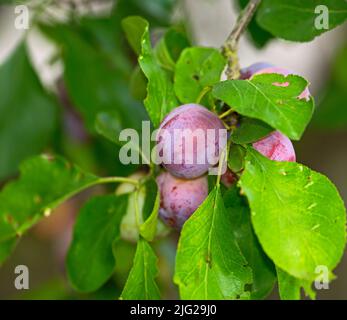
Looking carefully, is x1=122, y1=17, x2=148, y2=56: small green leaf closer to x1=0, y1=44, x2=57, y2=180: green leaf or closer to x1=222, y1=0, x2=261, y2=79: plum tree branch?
x1=222, y1=0, x2=261, y2=79: plum tree branch

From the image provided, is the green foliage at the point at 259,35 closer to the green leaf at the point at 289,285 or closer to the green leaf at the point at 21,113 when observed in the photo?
the green leaf at the point at 21,113

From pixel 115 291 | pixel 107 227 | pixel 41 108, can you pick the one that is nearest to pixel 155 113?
pixel 107 227

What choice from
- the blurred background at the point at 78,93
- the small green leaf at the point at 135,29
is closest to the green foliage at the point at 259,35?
the blurred background at the point at 78,93

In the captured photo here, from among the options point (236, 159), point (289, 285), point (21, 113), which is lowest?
point (289, 285)

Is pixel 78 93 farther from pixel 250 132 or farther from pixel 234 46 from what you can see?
pixel 250 132

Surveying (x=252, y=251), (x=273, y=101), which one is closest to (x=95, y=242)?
(x=252, y=251)

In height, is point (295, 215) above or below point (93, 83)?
below

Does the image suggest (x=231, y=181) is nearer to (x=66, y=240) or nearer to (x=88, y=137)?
(x=88, y=137)

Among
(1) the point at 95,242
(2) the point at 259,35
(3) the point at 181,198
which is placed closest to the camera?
(3) the point at 181,198

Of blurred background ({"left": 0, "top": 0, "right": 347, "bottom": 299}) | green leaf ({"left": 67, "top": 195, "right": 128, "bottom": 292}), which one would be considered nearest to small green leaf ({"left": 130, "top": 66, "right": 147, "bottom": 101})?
blurred background ({"left": 0, "top": 0, "right": 347, "bottom": 299})
